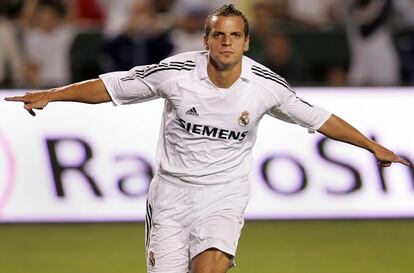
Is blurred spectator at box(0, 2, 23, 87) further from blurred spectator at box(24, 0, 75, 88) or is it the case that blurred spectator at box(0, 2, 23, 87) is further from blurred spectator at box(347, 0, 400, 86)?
blurred spectator at box(347, 0, 400, 86)

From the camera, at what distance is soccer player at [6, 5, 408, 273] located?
7.35 metres

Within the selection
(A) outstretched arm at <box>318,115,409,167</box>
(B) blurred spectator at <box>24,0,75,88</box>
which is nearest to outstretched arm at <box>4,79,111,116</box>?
(A) outstretched arm at <box>318,115,409,167</box>

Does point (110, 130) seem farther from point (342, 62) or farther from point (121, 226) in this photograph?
point (342, 62)

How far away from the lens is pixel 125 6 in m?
15.8

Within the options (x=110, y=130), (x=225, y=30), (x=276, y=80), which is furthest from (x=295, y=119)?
(x=110, y=130)

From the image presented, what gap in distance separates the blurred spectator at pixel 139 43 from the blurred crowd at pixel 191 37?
12 millimetres

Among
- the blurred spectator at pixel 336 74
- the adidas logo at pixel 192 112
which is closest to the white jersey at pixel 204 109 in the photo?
the adidas logo at pixel 192 112

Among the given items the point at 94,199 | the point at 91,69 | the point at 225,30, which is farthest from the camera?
the point at 91,69

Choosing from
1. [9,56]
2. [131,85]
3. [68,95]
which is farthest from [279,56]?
[68,95]

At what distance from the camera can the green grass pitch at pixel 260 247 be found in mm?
10891

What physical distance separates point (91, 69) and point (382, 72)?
3693 millimetres

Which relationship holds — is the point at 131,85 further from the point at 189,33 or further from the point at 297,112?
the point at 189,33

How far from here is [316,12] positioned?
1664 cm

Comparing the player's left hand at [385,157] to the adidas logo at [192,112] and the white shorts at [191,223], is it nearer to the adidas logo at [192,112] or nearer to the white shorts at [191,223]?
the white shorts at [191,223]
